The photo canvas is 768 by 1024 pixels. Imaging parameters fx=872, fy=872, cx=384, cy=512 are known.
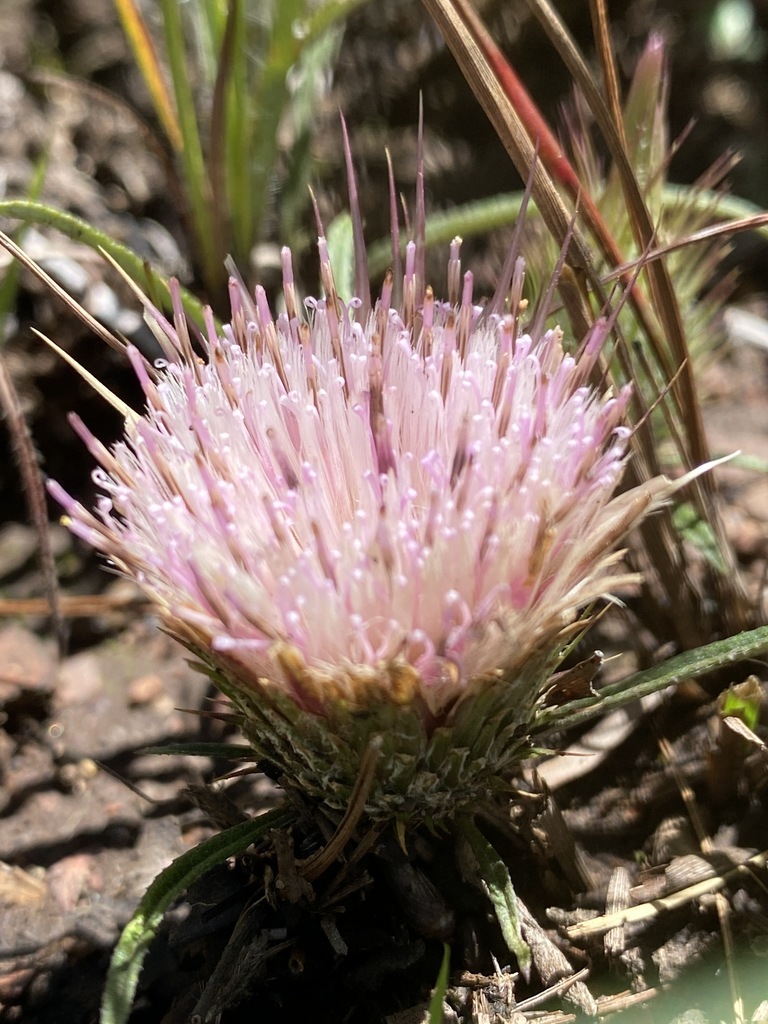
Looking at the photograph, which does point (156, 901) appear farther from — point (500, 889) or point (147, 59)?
point (147, 59)

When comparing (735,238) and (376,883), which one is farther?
(735,238)

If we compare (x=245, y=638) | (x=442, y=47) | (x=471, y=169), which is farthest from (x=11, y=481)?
(x=442, y=47)

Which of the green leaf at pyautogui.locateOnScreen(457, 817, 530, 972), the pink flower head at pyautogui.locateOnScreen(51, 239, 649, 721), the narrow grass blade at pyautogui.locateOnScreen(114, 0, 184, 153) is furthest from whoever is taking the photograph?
the narrow grass blade at pyautogui.locateOnScreen(114, 0, 184, 153)

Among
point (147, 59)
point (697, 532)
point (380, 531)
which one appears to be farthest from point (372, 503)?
point (147, 59)

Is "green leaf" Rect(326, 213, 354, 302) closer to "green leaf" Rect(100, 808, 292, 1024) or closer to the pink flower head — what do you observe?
the pink flower head

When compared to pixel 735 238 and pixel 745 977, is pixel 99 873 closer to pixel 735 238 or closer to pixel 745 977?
pixel 745 977

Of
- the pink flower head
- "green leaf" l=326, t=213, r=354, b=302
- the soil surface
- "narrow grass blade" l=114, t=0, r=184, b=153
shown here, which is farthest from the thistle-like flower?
"narrow grass blade" l=114, t=0, r=184, b=153

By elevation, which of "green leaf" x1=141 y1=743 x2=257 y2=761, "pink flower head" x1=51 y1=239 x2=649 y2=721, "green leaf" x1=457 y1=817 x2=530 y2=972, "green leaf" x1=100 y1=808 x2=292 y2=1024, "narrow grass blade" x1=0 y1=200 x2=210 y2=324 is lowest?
"green leaf" x1=457 y1=817 x2=530 y2=972

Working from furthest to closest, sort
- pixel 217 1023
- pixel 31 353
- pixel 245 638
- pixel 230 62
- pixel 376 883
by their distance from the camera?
pixel 31 353 < pixel 230 62 < pixel 376 883 < pixel 217 1023 < pixel 245 638
